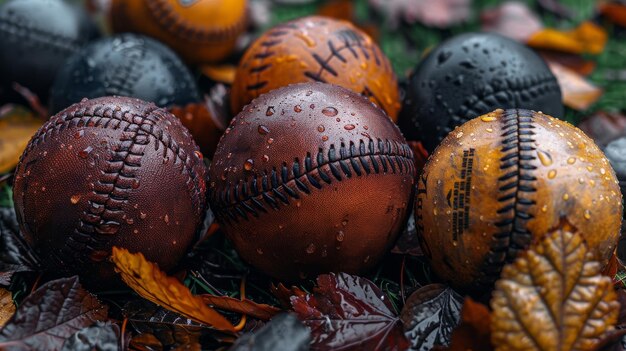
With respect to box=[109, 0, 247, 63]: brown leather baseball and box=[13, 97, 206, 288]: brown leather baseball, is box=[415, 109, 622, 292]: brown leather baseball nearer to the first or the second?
box=[13, 97, 206, 288]: brown leather baseball

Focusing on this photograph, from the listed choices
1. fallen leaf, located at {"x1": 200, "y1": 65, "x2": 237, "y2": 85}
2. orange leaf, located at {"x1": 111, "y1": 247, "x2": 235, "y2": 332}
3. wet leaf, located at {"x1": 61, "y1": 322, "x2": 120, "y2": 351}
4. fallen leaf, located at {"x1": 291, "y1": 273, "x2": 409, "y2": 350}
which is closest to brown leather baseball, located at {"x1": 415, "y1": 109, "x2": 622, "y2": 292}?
fallen leaf, located at {"x1": 291, "y1": 273, "x2": 409, "y2": 350}

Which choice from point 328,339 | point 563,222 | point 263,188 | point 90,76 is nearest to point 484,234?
point 563,222

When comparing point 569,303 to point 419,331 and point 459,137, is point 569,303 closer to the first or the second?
point 419,331

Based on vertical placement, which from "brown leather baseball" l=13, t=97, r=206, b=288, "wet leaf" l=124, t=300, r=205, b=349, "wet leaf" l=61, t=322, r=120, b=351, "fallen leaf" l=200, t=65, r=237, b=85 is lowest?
"wet leaf" l=124, t=300, r=205, b=349

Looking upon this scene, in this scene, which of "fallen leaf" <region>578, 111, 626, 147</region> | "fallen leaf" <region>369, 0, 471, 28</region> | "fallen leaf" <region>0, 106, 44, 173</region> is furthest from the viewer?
"fallen leaf" <region>369, 0, 471, 28</region>

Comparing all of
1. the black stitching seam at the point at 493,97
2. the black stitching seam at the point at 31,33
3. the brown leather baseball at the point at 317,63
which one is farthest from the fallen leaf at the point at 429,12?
the black stitching seam at the point at 31,33

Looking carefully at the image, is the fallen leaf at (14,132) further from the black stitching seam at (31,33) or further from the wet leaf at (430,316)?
the wet leaf at (430,316)
